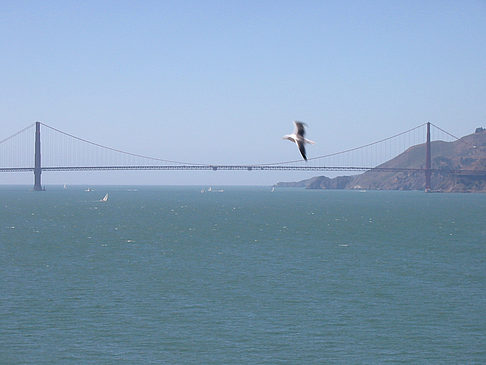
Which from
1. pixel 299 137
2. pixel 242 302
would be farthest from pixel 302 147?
pixel 242 302

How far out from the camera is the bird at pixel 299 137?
10453 millimetres

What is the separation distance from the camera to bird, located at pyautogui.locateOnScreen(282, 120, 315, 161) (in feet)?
34.3

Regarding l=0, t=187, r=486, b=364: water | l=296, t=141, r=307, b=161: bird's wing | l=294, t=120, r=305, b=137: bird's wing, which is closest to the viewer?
l=296, t=141, r=307, b=161: bird's wing

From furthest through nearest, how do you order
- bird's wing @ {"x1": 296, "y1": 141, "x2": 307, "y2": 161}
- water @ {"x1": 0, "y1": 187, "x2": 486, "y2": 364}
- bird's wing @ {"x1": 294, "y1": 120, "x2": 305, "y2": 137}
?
1. water @ {"x1": 0, "y1": 187, "x2": 486, "y2": 364}
2. bird's wing @ {"x1": 294, "y1": 120, "x2": 305, "y2": 137}
3. bird's wing @ {"x1": 296, "y1": 141, "x2": 307, "y2": 161}

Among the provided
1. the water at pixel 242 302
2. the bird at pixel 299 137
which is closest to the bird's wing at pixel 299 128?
the bird at pixel 299 137

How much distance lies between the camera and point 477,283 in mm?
42125

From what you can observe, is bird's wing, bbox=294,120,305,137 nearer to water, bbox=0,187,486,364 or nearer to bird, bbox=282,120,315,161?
bird, bbox=282,120,315,161

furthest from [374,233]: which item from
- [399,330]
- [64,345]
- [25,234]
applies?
[64,345]

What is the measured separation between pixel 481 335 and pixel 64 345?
19.8m

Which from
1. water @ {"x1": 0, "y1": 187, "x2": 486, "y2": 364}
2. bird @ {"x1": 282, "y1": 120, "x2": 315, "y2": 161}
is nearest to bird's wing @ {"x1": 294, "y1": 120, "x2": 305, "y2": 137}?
bird @ {"x1": 282, "y1": 120, "x2": 315, "y2": 161}

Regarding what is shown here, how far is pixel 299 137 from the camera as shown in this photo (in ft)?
35.7

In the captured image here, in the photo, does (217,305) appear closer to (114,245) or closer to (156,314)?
(156,314)

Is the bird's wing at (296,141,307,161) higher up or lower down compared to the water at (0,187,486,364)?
higher up

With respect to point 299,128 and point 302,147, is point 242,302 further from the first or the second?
point 302,147
